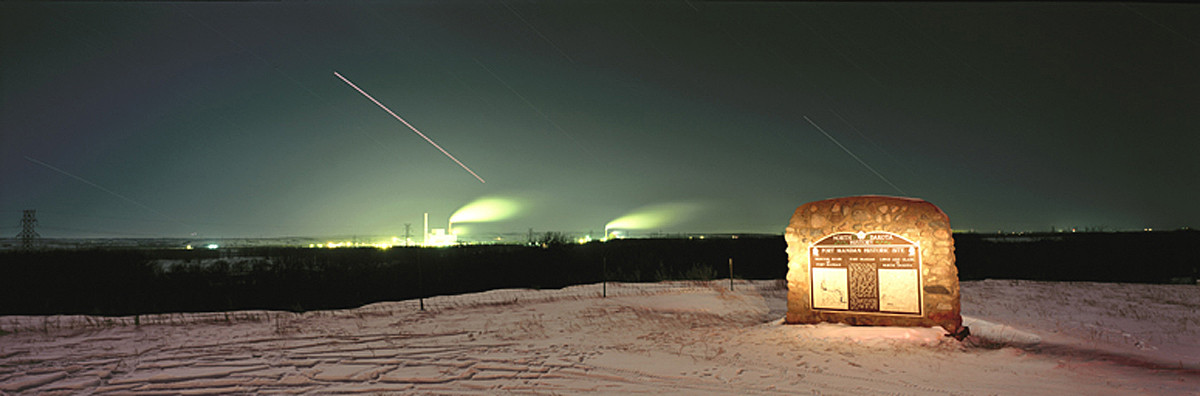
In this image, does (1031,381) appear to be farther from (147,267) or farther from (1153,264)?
(147,267)

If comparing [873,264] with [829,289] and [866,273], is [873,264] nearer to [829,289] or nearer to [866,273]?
[866,273]

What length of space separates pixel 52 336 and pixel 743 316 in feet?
43.0

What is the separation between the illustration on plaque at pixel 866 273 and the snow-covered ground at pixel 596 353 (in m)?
0.53

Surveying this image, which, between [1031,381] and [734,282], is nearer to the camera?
[1031,381]

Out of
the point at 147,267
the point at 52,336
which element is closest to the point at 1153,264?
the point at 52,336

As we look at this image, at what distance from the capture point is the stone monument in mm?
9328

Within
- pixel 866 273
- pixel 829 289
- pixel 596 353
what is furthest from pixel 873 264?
pixel 596 353

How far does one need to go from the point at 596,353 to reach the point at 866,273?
502 cm

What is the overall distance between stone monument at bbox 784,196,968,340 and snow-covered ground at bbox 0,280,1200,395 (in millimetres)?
446

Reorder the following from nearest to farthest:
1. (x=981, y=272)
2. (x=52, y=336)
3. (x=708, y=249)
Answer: (x=52, y=336) → (x=981, y=272) → (x=708, y=249)

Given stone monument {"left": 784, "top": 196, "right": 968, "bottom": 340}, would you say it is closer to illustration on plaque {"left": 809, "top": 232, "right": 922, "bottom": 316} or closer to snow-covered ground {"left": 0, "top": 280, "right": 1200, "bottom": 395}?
illustration on plaque {"left": 809, "top": 232, "right": 922, "bottom": 316}

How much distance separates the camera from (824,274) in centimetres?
1015

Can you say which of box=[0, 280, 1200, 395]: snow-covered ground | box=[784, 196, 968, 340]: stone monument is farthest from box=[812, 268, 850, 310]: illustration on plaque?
box=[0, 280, 1200, 395]: snow-covered ground

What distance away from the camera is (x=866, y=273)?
9820 mm
